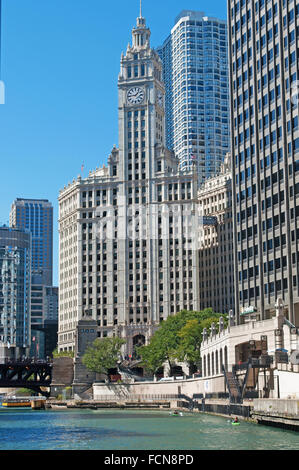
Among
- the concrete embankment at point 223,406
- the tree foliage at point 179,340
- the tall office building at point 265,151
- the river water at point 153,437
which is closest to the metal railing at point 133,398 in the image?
the concrete embankment at point 223,406

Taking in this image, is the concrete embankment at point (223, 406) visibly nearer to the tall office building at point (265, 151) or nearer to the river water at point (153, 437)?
the river water at point (153, 437)

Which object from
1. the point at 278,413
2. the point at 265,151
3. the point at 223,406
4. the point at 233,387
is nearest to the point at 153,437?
the point at 278,413

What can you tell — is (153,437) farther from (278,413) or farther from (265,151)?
(265,151)

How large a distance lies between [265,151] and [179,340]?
6581 centimetres

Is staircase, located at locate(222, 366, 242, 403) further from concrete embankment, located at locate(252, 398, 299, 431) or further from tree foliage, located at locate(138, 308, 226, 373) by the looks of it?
tree foliage, located at locate(138, 308, 226, 373)

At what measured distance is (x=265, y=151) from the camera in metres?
138

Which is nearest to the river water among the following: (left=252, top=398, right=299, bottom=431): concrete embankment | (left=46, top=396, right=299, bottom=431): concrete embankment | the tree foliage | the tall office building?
(left=252, top=398, right=299, bottom=431): concrete embankment

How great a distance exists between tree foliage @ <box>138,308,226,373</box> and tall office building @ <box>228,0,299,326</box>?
117ft

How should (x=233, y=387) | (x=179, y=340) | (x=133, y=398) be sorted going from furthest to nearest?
(x=179, y=340), (x=133, y=398), (x=233, y=387)

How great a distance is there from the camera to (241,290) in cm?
14500

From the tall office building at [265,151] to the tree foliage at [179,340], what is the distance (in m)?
35.6

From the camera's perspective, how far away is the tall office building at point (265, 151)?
5064 inches

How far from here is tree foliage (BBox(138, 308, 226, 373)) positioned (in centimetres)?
17862

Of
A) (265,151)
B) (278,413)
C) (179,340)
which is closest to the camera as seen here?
(278,413)
